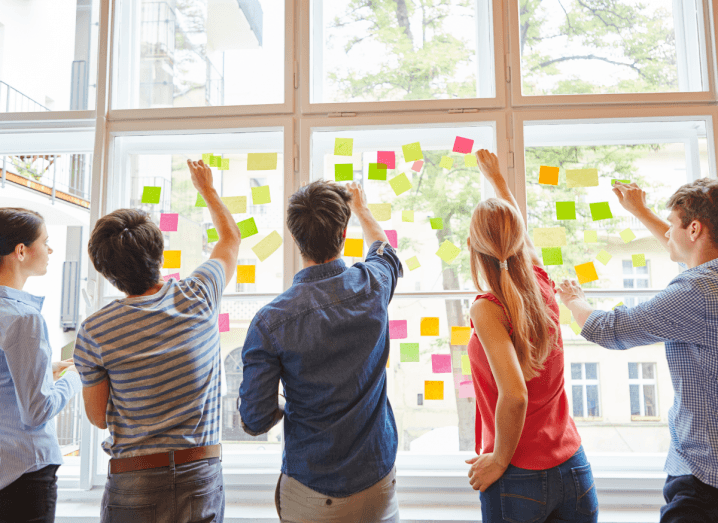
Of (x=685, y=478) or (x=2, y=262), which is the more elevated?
(x=2, y=262)

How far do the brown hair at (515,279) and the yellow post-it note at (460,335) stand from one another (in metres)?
0.59

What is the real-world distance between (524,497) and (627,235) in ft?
3.92

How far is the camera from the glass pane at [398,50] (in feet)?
6.63

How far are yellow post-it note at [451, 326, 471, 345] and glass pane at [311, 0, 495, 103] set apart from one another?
95cm

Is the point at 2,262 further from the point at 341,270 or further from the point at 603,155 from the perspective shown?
the point at 603,155

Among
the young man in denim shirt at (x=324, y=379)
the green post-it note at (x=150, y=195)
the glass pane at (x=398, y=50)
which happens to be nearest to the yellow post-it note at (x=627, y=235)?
the glass pane at (x=398, y=50)

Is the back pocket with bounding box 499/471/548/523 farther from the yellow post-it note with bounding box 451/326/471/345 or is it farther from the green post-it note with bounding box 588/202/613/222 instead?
the green post-it note with bounding box 588/202/613/222

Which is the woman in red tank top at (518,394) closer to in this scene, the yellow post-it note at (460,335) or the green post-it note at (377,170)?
the yellow post-it note at (460,335)

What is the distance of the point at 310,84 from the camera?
6.38 ft

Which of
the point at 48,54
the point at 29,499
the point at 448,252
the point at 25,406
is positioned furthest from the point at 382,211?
the point at 48,54

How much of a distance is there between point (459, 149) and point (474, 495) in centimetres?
133

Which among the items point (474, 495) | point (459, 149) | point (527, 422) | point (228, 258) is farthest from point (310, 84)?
point (474, 495)

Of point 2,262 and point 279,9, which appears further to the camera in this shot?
point 279,9

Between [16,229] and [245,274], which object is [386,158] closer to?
[245,274]
